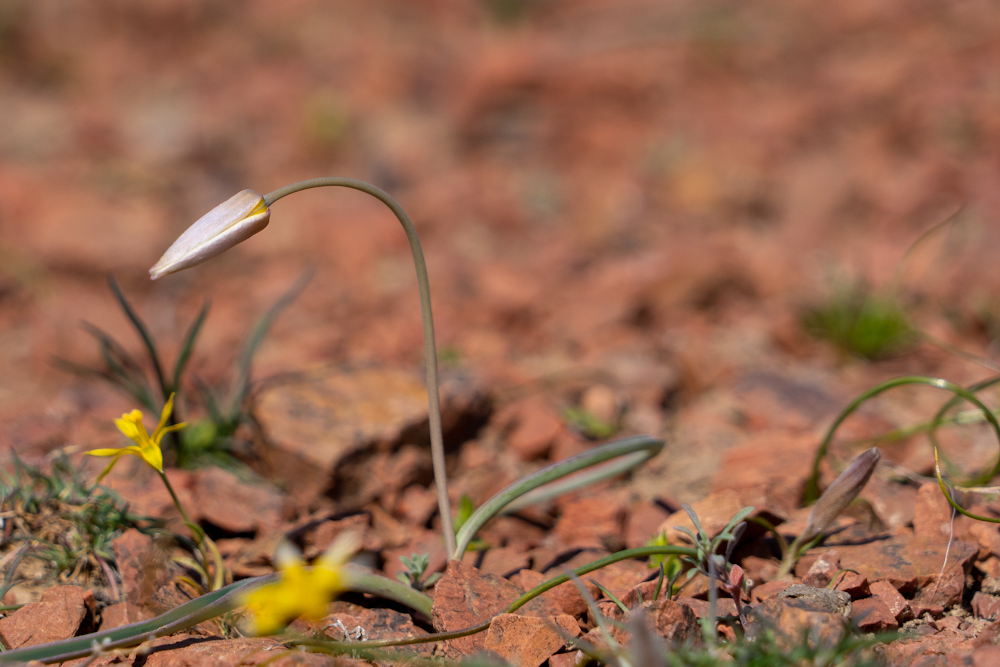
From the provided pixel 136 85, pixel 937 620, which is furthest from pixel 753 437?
pixel 136 85

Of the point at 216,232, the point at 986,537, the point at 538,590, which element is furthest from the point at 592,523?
the point at 216,232

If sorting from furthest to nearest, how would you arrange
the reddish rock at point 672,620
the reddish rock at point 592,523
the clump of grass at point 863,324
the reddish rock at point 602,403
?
the clump of grass at point 863,324
the reddish rock at point 602,403
the reddish rock at point 592,523
the reddish rock at point 672,620

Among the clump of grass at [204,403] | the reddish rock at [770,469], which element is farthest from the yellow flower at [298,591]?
the clump of grass at [204,403]

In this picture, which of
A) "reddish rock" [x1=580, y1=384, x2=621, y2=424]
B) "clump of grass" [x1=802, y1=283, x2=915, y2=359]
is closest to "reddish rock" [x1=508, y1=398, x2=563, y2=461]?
"reddish rock" [x1=580, y1=384, x2=621, y2=424]

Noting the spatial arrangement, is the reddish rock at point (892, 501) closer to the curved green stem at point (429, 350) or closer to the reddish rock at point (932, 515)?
the reddish rock at point (932, 515)

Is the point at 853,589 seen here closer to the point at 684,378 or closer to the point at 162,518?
the point at 684,378

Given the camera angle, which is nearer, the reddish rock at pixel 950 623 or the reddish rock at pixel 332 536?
the reddish rock at pixel 950 623

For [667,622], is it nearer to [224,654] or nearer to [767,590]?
[767,590]

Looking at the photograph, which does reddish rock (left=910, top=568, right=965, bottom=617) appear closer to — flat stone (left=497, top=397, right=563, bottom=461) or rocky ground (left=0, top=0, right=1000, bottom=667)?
rocky ground (left=0, top=0, right=1000, bottom=667)
